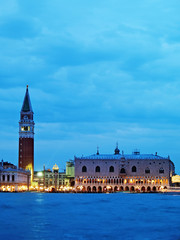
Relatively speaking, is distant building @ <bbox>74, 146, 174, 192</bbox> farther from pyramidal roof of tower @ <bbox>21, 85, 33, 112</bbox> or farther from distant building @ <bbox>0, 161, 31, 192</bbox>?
pyramidal roof of tower @ <bbox>21, 85, 33, 112</bbox>

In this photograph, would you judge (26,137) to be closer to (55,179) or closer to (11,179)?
(55,179)

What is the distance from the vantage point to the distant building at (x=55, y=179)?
15650cm

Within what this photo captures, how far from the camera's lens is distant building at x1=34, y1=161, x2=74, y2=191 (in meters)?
156

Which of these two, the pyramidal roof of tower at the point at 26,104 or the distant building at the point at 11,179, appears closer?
the distant building at the point at 11,179

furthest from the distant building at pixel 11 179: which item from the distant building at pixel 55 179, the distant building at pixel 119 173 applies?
the distant building at pixel 119 173

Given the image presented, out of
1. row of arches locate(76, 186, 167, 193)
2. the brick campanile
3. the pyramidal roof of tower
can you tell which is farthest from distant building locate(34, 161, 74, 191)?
the pyramidal roof of tower

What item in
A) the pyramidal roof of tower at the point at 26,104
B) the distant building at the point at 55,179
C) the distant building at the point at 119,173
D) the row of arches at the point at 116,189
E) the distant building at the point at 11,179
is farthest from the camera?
the pyramidal roof of tower at the point at 26,104

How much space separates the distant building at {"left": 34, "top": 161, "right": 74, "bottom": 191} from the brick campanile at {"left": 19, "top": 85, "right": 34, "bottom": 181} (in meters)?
4.29

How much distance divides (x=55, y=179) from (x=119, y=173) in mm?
25498

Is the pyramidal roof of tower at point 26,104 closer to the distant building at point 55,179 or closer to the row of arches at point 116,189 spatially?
the distant building at point 55,179

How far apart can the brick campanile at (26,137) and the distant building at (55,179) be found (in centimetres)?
429

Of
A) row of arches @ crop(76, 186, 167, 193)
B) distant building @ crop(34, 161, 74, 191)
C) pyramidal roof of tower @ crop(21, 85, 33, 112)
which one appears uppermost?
pyramidal roof of tower @ crop(21, 85, 33, 112)

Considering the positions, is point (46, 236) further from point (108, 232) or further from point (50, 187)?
point (50, 187)

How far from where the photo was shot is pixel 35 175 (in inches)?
6471
